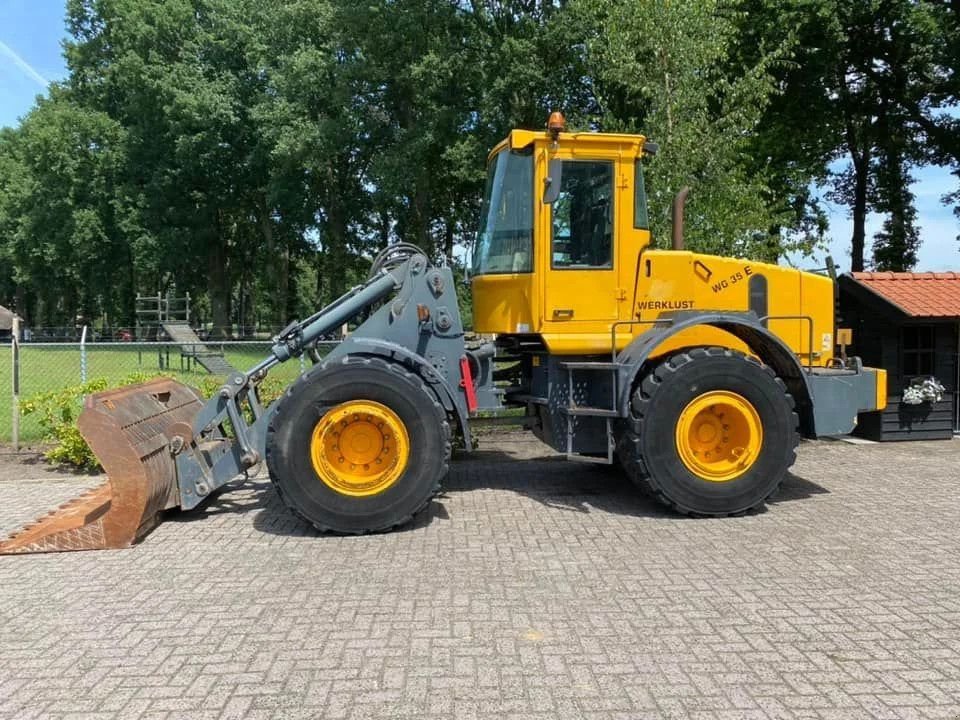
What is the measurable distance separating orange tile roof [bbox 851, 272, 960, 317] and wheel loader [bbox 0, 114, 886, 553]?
11.4 feet

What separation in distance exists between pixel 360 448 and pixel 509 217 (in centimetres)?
235

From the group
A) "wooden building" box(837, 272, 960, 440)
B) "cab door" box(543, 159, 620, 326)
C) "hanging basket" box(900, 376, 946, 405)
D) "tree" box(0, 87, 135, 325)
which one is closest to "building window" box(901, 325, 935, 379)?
"wooden building" box(837, 272, 960, 440)

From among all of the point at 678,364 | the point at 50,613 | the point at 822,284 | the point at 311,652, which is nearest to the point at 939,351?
the point at 822,284

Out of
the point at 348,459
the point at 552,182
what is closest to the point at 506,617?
the point at 348,459

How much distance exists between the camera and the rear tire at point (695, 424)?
6004mm

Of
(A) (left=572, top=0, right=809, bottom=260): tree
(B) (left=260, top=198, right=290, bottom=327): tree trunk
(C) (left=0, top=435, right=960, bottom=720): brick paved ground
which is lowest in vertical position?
(C) (left=0, top=435, right=960, bottom=720): brick paved ground

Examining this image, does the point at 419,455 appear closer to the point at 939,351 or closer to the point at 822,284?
the point at 822,284

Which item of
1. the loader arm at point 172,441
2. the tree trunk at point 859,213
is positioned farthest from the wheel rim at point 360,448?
the tree trunk at point 859,213

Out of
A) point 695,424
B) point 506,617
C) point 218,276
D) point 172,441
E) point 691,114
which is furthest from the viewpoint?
point 218,276

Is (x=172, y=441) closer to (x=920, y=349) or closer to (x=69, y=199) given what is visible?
(x=920, y=349)

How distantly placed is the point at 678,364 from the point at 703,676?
2.98 metres

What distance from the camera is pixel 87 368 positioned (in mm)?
13789

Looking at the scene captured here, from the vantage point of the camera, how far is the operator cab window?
6.37 m

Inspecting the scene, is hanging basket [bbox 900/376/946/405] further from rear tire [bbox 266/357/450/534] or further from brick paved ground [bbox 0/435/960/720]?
rear tire [bbox 266/357/450/534]
